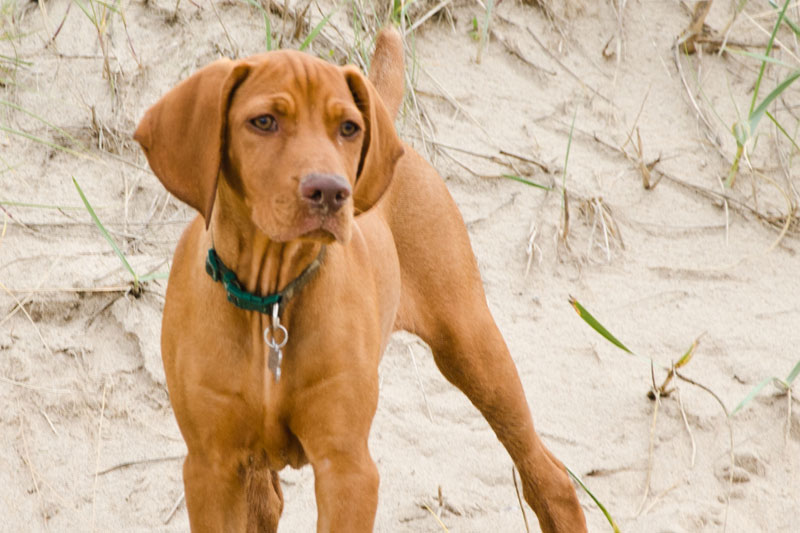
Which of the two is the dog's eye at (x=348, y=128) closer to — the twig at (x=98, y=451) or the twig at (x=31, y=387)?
the twig at (x=98, y=451)

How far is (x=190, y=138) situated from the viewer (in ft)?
10.7

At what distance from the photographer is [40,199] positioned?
6.12 meters

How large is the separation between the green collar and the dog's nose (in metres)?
0.43

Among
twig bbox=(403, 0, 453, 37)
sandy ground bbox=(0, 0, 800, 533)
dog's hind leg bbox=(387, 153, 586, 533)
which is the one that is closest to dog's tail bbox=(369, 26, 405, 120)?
dog's hind leg bbox=(387, 153, 586, 533)

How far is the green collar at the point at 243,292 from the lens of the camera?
3.47 metres

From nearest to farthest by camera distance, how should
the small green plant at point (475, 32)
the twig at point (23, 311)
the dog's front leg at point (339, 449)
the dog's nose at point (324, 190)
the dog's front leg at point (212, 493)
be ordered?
the dog's nose at point (324, 190) → the dog's front leg at point (339, 449) → the dog's front leg at point (212, 493) → the twig at point (23, 311) → the small green plant at point (475, 32)

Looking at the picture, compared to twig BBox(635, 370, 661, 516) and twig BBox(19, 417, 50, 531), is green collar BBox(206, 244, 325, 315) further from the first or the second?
twig BBox(635, 370, 661, 516)

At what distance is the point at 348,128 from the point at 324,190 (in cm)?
35

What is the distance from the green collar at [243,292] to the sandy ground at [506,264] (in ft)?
5.71

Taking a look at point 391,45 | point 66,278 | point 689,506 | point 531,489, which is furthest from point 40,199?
point 689,506

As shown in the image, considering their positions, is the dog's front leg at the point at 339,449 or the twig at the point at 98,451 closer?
the dog's front leg at the point at 339,449

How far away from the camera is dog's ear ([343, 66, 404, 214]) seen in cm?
355

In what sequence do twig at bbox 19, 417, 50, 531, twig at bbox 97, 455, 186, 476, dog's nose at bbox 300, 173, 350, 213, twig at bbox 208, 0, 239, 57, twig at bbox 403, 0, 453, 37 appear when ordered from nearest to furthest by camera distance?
1. dog's nose at bbox 300, 173, 350, 213
2. twig at bbox 19, 417, 50, 531
3. twig at bbox 97, 455, 186, 476
4. twig at bbox 208, 0, 239, 57
5. twig at bbox 403, 0, 453, 37

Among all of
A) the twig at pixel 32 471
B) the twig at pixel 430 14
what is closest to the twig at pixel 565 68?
the twig at pixel 430 14
